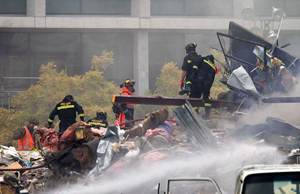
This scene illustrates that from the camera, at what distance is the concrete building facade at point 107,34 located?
30469mm

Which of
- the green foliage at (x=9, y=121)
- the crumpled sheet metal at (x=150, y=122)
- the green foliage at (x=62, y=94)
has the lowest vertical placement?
the green foliage at (x=9, y=121)

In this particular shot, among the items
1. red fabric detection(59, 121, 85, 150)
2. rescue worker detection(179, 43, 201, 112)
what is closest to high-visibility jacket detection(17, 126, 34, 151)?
rescue worker detection(179, 43, 201, 112)

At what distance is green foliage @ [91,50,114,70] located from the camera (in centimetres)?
2969

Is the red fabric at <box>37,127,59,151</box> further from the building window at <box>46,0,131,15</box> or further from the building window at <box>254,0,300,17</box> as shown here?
the building window at <box>46,0,131,15</box>

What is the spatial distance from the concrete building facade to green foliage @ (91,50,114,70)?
1253 mm

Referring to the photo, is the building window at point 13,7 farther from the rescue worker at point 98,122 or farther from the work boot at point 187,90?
the work boot at point 187,90

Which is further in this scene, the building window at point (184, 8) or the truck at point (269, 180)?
the building window at point (184, 8)

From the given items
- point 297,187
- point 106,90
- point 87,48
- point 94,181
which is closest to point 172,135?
point 94,181

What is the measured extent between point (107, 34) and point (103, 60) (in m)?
2.06

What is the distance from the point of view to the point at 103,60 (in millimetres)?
29875

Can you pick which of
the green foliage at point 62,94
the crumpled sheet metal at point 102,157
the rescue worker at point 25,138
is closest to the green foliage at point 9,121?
the green foliage at point 62,94

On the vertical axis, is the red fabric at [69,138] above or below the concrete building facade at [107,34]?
below

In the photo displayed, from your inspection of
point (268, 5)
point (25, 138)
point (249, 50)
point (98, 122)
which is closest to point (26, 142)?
point (25, 138)

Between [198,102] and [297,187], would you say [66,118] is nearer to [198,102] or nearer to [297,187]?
[198,102]
